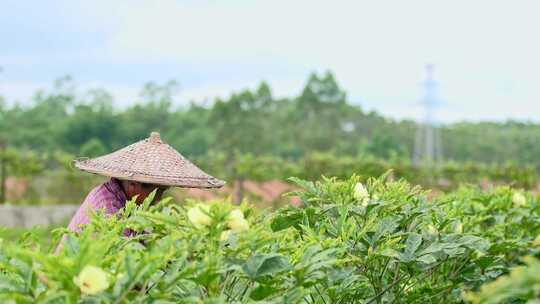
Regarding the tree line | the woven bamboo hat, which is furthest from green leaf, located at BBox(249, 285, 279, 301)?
the tree line

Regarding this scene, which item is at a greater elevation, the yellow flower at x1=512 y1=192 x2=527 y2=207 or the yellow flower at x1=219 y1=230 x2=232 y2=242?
the yellow flower at x1=219 y1=230 x2=232 y2=242

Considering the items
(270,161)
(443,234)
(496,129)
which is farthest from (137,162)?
(496,129)

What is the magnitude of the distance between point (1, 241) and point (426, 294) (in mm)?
1542

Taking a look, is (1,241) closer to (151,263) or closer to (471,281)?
(151,263)

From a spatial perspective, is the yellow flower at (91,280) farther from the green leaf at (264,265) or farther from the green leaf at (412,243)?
the green leaf at (412,243)

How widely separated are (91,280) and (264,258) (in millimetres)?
440

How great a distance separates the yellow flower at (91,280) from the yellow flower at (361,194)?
4.49 ft

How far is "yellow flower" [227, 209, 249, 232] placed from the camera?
73.8 inches

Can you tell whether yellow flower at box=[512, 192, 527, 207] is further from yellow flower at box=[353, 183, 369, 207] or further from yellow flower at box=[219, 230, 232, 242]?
yellow flower at box=[219, 230, 232, 242]

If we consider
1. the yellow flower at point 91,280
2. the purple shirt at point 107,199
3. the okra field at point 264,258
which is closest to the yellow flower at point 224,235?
the okra field at point 264,258

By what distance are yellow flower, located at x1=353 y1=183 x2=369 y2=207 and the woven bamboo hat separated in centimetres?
58

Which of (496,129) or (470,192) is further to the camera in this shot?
(496,129)

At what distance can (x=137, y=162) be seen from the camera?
3146 millimetres

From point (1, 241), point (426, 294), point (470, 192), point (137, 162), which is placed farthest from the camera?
point (470, 192)
